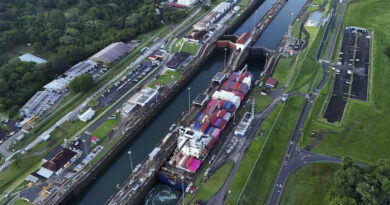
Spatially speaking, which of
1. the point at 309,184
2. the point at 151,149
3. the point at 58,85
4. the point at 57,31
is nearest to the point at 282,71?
the point at 309,184

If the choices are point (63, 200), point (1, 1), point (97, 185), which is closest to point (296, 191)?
point (97, 185)

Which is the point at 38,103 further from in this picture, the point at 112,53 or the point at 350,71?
the point at 350,71

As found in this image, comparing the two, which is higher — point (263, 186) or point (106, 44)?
point (106, 44)

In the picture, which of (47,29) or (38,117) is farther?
(47,29)

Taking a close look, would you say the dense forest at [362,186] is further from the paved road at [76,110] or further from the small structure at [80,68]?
the small structure at [80,68]

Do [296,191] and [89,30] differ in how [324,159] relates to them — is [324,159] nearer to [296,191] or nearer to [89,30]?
[296,191]

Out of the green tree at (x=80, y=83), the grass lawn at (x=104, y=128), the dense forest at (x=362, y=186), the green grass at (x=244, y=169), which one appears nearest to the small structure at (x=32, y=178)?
the grass lawn at (x=104, y=128)

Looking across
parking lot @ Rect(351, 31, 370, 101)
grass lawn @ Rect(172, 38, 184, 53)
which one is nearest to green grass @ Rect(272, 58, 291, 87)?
parking lot @ Rect(351, 31, 370, 101)
